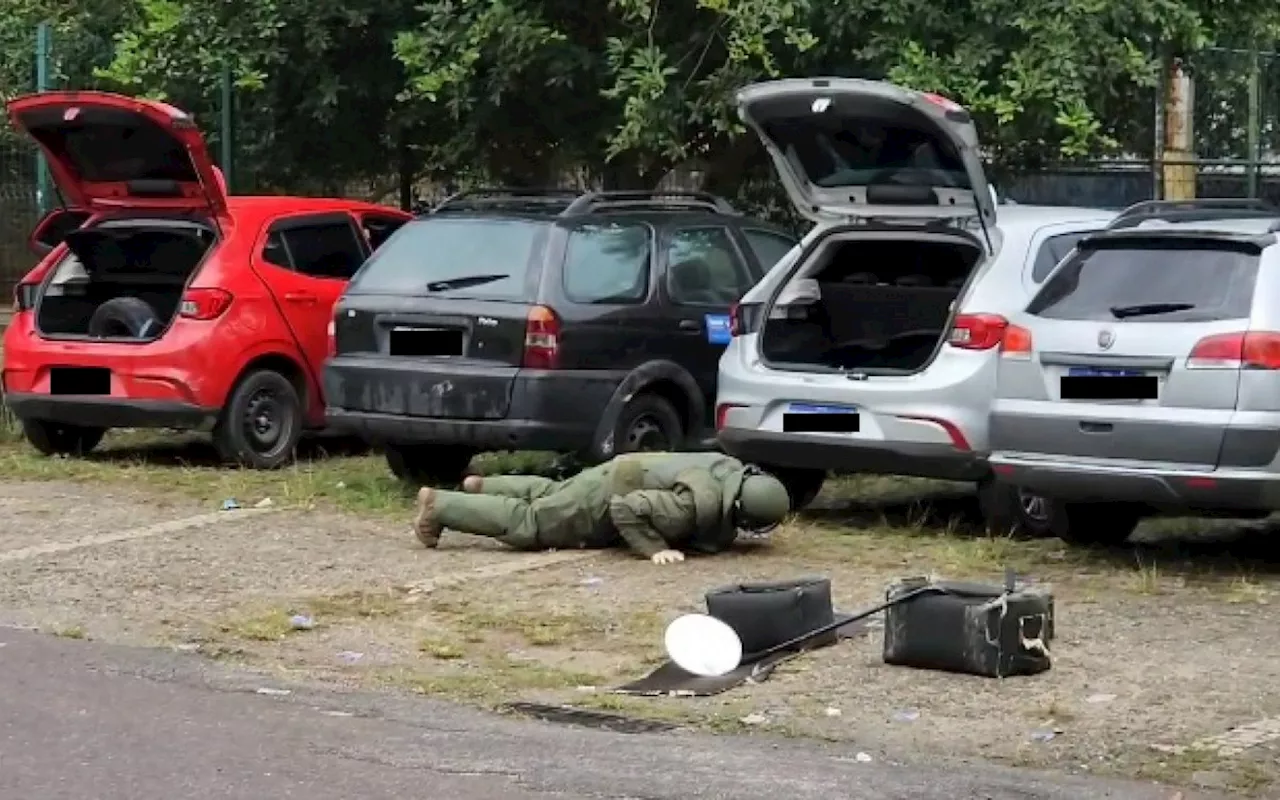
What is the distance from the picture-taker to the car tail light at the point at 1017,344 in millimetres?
10688

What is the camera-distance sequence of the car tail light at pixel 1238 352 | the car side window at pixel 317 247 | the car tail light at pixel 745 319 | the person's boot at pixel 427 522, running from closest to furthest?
the car tail light at pixel 1238 352, the person's boot at pixel 427 522, the car tail light at pixel 745 319, the car side window at pixel 317 247

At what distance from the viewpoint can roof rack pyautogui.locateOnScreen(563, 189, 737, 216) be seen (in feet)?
42.6

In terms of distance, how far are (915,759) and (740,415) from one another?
184 inches

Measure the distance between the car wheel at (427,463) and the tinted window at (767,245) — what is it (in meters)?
2.07

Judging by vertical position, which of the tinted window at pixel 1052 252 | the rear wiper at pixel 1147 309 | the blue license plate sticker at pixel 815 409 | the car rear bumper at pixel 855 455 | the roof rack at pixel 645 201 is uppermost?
the roof rack at pixel 645 201

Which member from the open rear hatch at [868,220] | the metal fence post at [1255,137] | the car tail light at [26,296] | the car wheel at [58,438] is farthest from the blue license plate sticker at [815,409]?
the metal fence post at [1255,137]

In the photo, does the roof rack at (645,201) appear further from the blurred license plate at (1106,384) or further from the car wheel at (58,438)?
the car wheel at (58,438)

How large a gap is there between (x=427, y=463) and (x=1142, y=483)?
4822 mm

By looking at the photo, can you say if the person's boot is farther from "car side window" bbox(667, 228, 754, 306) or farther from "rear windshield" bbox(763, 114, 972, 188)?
"rear windshield" bbox(763, 114, 972, 188)

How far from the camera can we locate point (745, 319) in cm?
1226

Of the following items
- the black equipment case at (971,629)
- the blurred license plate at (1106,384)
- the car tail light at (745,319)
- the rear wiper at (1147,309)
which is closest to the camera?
the black equipment case at (971,629)

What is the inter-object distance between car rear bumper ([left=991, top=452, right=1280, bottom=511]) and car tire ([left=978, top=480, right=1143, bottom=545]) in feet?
1.50

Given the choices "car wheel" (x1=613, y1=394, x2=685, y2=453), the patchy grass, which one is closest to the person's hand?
"car wheel" (x1=613, y1=394, x2=685, y2=453)

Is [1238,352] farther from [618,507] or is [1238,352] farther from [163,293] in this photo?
[163,293]
